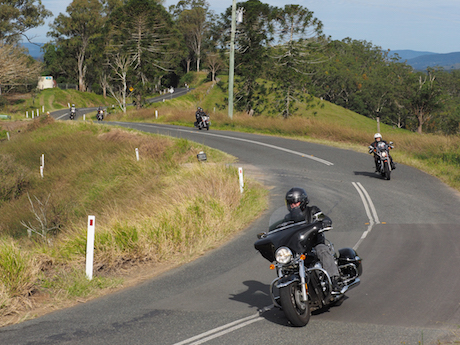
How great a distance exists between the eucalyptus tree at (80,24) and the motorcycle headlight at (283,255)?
8521 cm

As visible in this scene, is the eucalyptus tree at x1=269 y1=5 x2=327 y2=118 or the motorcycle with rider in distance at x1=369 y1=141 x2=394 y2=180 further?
the eucalyptus tree at x1=269 y1=5 x2=327 y2=118

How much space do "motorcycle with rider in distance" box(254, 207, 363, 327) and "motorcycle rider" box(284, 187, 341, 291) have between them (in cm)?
6

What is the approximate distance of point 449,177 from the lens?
17.4 metres

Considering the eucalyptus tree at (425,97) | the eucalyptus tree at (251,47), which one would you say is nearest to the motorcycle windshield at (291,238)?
the eucalyptus tree at (251,47)

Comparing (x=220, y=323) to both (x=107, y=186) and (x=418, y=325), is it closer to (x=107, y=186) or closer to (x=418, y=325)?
(x=418, y=325)

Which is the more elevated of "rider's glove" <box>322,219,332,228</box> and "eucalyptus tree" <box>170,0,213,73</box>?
"eucalyptus tree" <box>170,0,213,73</box>

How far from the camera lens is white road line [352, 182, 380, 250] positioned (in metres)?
10.8

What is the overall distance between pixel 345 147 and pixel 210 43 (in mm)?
27355

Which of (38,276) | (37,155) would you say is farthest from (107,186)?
(38,276)

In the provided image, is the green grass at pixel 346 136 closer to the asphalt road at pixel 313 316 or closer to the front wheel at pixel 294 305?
the asphalt road at pixel 313 316

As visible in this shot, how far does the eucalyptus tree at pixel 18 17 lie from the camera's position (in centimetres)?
7044

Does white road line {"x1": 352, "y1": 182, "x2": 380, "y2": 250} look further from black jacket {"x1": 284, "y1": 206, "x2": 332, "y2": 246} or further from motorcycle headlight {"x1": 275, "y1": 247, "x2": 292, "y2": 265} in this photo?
motorcycle headlight {"x1": 275, "y1": 247, "x2": 292, "y2": 265}

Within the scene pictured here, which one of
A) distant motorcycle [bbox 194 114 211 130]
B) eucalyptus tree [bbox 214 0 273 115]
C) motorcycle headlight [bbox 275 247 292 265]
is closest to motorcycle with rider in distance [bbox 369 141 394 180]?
motorcycle headlight [bbox 275 247 292 265]

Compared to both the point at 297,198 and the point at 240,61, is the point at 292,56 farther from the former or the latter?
the point at 297,198
